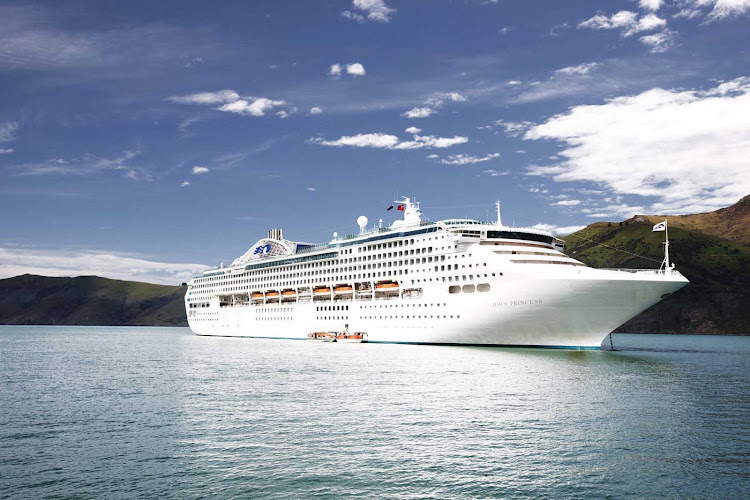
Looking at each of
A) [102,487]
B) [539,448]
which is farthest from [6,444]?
[539,448]

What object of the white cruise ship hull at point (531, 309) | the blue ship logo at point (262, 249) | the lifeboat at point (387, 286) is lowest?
the white cruise ship hull at point (531, 309)

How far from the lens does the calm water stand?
64.6ft

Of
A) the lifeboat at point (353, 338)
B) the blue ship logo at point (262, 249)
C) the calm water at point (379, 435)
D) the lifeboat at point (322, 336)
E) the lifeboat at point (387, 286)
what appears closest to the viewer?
the calm water at point (379, 435)

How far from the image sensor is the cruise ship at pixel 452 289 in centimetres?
6122

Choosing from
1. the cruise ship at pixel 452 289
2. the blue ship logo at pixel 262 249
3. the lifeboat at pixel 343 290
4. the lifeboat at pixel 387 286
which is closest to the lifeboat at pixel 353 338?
the cruise ship at pixel 452 289

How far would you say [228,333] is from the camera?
12394cm

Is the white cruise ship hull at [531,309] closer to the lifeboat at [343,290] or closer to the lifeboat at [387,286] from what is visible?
the lifeboat at [387,286]

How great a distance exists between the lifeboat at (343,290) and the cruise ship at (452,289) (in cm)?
24

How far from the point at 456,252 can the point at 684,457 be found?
1947 inches

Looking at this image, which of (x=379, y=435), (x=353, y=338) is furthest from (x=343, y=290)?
(x=379, y=435)

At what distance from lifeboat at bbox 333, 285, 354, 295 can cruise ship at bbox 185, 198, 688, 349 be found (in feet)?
0.78

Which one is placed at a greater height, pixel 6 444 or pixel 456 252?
pixel 456 252

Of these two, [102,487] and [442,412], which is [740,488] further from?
[102,487]

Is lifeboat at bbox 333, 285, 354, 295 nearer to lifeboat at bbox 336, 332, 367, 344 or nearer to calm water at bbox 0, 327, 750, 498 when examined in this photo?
lifeboat at bbox 336, 332, 367, 344
